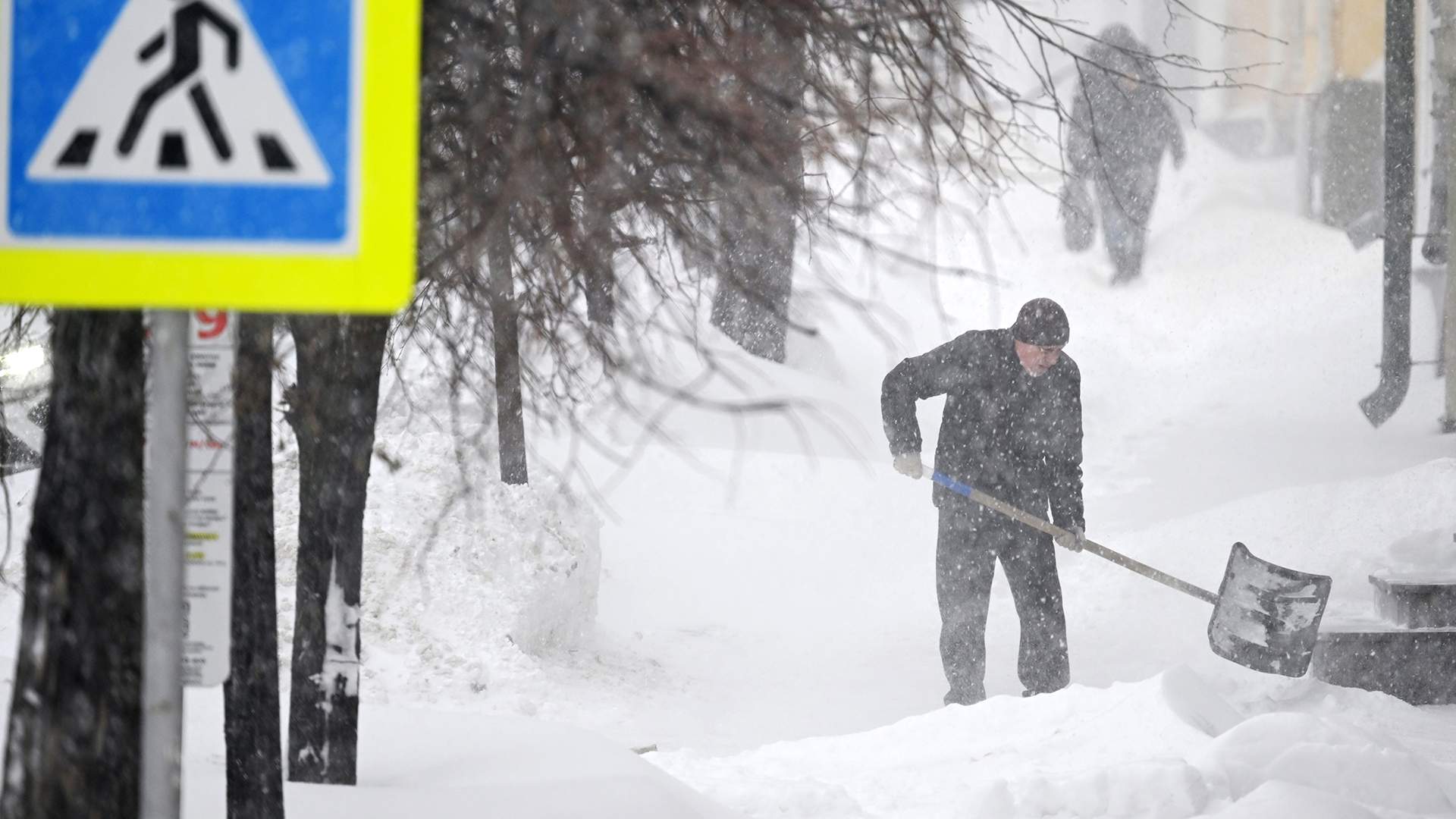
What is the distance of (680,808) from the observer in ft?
12.4

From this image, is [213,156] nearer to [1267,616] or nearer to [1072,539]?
[1072,539]

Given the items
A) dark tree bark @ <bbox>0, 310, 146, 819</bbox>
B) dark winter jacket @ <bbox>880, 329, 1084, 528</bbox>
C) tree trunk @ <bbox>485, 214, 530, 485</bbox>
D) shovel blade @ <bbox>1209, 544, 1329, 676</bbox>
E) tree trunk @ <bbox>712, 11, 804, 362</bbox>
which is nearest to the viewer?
dark tree bark @ <bbox>0, 310, 146, 819</bbox>

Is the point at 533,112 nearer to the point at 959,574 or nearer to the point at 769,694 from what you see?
the point at 959,574

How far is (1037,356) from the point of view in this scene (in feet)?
21.3

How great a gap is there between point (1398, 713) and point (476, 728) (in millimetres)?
4107

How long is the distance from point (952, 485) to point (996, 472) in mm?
298

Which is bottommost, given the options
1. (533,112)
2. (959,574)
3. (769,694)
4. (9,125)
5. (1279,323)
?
(769,694)

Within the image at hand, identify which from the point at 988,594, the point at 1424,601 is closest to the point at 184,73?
the point at 988,594

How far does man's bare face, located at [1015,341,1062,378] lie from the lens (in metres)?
6.45

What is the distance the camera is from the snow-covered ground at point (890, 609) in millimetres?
4449

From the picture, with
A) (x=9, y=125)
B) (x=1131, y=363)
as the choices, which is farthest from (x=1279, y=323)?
(x=9, y=125)

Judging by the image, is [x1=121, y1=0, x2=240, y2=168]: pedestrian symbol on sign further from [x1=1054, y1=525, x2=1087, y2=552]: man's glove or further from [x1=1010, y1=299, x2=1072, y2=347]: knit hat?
[x1=1054, y1=525, x2=1087, y2=552]: man's glove

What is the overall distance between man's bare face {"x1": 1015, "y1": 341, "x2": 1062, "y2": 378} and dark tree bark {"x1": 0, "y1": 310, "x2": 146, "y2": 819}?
4.95 m

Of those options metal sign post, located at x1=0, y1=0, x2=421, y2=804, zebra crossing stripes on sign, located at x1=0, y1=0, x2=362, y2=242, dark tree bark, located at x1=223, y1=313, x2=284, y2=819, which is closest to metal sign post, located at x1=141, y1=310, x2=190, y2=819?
metal sign post, located at x1=0, y1=0, x2=421, y2=804
